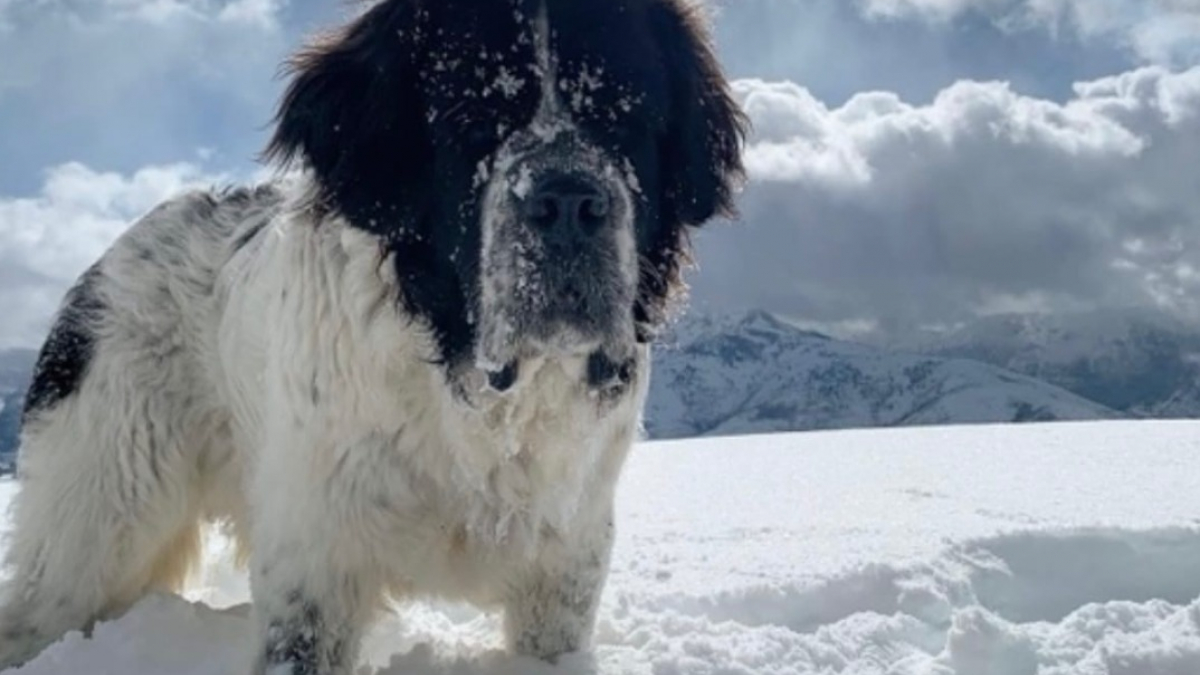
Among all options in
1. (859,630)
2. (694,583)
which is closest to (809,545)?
(694,583)

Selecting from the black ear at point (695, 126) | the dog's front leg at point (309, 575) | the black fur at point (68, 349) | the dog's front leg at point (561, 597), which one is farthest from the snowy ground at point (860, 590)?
the black ear at point (695, 126)

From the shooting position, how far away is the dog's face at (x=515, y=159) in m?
3.15

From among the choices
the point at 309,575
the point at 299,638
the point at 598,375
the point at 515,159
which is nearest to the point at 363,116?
the point at 515,159

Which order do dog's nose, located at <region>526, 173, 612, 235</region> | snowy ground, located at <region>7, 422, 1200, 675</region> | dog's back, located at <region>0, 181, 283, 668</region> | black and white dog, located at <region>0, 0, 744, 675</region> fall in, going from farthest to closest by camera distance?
dog's back, located at <region>0, 181, 283, 668</region>
snowy ground, located at <region>7, 422, 1200, 675</region>
black and white dog, located at <region>0, 0, 744, 675</region>
dog's nose, located at <region>526, 173, 612, 235</region>

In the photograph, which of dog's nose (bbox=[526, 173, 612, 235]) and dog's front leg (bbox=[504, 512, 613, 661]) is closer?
dog's nose (bbox=[526, 173, 612, 235])

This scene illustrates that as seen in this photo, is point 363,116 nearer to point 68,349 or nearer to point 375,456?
point 375,456

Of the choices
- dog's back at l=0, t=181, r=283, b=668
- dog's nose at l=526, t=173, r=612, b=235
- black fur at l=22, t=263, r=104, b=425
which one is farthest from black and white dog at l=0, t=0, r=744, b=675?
black fur at l=22, t=263, r=104, b=425

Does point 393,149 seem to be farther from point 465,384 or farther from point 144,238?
point 144,238

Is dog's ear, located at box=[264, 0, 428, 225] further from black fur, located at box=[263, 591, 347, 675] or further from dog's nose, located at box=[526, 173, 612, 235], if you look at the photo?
black fur, located at box=[263, 591, 347, 675]

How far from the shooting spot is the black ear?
390cm

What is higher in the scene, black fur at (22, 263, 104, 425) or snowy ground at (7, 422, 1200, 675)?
black fur at (22, 263, 104, 425)

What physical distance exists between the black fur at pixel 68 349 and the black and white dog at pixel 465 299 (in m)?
0.70

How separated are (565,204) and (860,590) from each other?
2.53m

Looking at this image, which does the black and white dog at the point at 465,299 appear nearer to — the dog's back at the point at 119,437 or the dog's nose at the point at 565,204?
the dog's nose at the point at 565,204
